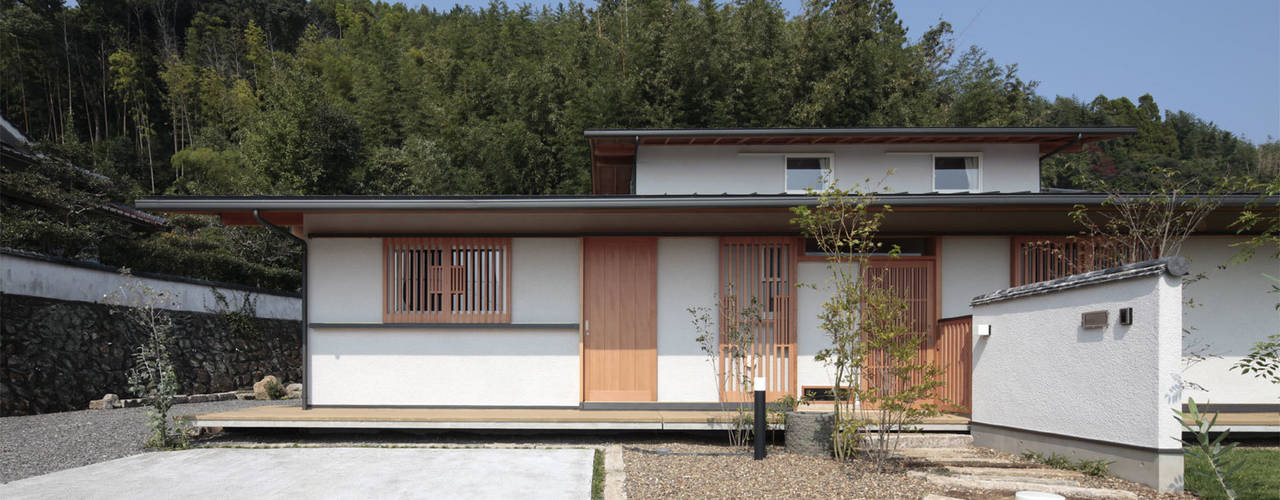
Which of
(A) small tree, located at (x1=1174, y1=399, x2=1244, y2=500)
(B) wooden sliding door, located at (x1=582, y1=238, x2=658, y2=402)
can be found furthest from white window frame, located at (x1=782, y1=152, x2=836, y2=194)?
(A) small tree, located at (x1=1174, y1=399, x2=1244, y2=500)

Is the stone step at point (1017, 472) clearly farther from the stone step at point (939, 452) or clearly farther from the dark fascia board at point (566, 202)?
the dark fascia board at point (566, 202)

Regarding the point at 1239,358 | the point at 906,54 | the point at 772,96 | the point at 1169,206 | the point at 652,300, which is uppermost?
the point at 906,54

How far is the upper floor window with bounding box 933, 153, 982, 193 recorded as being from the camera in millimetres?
10422

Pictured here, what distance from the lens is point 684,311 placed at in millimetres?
8211

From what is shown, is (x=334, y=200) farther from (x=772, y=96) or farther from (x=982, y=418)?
(x=772, y=96)

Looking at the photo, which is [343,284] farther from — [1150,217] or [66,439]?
[1150,217]

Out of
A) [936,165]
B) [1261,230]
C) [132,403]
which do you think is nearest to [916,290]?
[936,165]

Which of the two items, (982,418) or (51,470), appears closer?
(51,470)

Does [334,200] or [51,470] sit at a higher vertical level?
[334,200]

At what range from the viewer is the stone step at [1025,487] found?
15.5 ft

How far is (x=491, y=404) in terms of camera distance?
8.13 m

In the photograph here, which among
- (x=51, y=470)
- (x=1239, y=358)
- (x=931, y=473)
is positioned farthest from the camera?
(x=1239, y=358)

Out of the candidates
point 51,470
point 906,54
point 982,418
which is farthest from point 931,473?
point 906,54

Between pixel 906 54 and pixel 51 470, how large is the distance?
20420 millimetres
